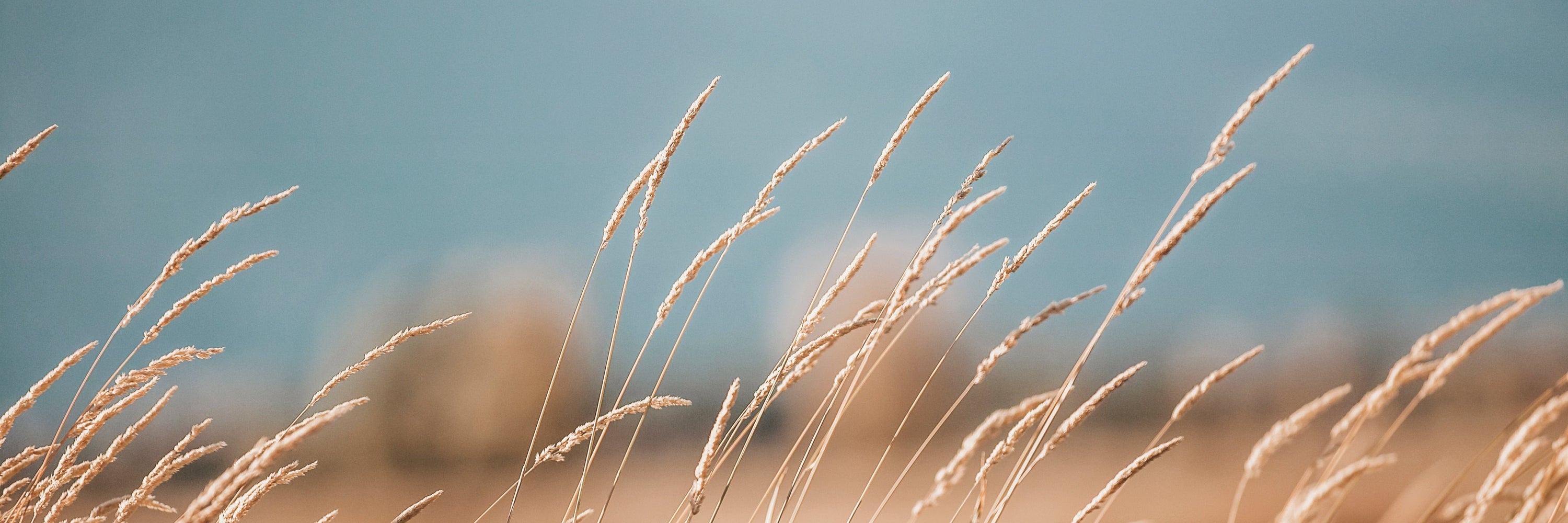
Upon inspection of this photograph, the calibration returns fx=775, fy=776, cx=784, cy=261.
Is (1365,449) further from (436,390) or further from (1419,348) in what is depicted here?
(436,390)

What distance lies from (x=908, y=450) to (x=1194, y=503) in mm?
5818

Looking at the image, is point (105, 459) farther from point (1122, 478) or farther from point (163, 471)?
point (1122, 478)

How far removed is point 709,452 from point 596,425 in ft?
1.12

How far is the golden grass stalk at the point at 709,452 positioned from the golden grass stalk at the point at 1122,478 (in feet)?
1.49

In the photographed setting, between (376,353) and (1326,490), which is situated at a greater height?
(376,353)

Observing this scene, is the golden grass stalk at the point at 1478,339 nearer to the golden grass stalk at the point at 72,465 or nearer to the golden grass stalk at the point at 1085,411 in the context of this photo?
the golden grass stalk at the point at 1085,411

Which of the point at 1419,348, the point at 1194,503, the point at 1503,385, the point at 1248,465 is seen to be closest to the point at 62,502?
the point at 1248,465

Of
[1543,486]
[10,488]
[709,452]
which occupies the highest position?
[10,488]

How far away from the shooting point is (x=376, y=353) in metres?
1.22

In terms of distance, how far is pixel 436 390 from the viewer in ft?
51.3

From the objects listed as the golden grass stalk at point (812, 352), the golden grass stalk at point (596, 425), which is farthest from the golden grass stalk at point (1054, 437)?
the golden grass stalk at point (596, 425)

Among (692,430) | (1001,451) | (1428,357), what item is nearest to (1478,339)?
(1428,357)

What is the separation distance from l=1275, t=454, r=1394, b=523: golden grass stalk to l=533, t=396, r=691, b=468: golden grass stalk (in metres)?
0.85

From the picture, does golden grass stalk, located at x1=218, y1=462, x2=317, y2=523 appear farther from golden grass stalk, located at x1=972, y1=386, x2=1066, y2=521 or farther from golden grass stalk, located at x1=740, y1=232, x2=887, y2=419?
golden grass stalk, located at x1=972, y1=386, x2=1066, y2=521
